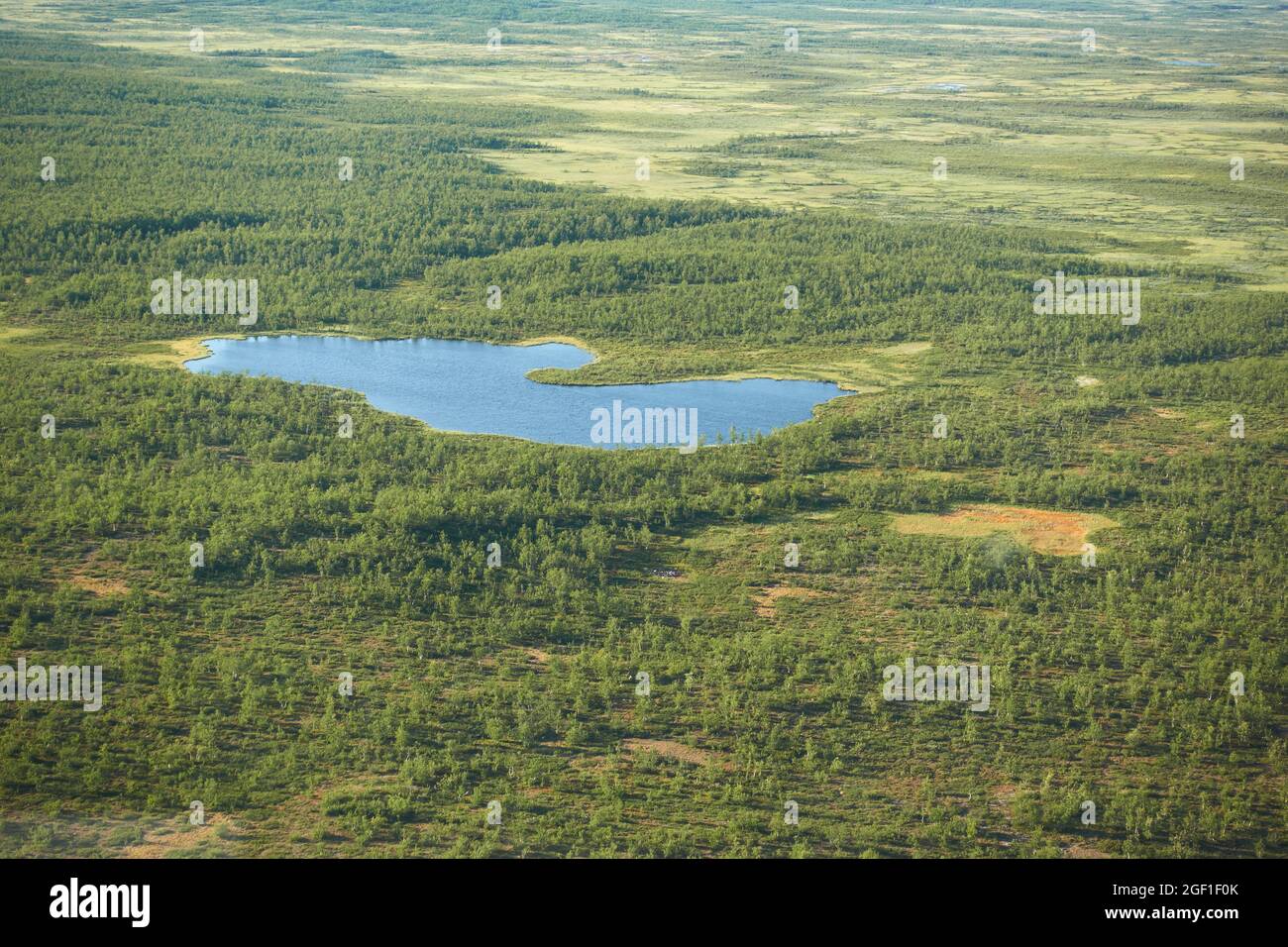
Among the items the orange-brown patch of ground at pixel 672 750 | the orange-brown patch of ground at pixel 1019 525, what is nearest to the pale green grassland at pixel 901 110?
the orange-brown patch of ground at pixel 1019 525

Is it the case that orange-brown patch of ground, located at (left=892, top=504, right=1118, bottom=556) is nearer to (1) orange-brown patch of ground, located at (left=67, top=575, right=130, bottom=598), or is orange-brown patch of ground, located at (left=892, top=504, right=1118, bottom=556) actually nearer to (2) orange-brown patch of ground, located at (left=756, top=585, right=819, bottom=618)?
(2) orange-brown patch of ground, located at (left=756, top=585, right=819, bottom=618)

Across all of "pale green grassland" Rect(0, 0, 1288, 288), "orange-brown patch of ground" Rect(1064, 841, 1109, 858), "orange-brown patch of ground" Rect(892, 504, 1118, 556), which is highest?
"pale green grassland" Rect(0, 0, 1288, 288)

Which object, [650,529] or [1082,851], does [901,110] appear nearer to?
[650,529]

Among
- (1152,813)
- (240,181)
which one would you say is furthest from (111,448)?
(240,181)

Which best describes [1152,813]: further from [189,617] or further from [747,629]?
[189,617]

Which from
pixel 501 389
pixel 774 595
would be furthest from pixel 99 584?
pixel 501 389

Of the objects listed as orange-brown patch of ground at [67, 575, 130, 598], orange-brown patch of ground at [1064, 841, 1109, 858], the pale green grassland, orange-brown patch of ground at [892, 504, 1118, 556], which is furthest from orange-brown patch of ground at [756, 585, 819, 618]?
→ the pale green grassland

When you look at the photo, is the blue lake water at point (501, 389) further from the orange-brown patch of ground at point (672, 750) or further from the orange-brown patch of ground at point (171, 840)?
the orange-brown patch of ground at point (171, 840)
